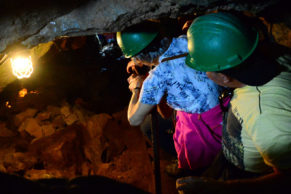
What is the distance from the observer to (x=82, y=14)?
1.80 m

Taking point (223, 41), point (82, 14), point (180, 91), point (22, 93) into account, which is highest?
point (82, 14)

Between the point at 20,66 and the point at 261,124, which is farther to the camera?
the point at 20,66

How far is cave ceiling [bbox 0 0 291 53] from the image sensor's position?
169 centimetres

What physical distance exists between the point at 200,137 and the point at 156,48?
4.31 feet

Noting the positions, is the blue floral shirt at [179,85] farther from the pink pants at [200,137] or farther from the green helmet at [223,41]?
the green helmet at [223,41]

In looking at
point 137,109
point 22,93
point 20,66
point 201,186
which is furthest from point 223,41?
point 22,93

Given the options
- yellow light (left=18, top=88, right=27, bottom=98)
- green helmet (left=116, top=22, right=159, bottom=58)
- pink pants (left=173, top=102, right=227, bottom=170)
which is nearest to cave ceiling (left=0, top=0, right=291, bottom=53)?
green helmet (left=116, top=22, right=159, bottom=58)

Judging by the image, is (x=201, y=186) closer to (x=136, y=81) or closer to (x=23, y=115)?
(x=136, y=81)

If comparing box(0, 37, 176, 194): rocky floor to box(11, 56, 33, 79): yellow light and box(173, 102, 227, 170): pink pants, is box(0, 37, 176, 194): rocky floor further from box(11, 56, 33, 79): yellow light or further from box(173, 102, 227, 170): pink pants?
box(173, 102, 227, 170): pink pants

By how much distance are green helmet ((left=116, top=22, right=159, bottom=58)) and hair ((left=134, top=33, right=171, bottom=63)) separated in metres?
0.05

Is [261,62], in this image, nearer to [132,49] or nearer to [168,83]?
[168,83]

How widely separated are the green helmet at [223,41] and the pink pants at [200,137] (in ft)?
2.57

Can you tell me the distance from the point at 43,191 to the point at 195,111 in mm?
1967

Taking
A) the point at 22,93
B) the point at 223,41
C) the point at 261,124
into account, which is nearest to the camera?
the point at 261,124
